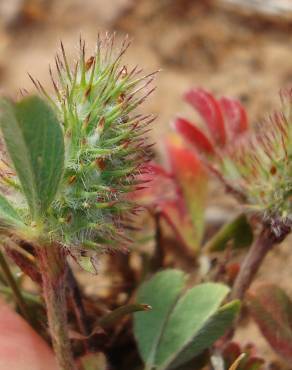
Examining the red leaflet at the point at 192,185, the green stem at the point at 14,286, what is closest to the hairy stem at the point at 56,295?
the green stem at the point at 14,286

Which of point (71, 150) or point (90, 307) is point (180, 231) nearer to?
point (90, 307)

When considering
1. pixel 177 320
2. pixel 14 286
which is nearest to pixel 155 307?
pixel 177 320

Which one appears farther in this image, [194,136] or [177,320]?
[194,136]

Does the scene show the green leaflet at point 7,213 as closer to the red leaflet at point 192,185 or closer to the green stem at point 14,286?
the green stem at point 14,286

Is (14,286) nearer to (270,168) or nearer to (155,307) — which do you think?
(155,307)

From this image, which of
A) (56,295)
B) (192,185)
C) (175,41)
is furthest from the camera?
(175,41)

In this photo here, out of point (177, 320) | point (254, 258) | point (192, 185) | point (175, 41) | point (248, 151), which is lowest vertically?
point (177, 320)

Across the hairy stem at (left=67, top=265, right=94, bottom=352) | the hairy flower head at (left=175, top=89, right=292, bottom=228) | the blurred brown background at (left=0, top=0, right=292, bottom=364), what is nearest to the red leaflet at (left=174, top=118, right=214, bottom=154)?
the hairy flower head at (left=175, top=89, right=292, bottom=228)

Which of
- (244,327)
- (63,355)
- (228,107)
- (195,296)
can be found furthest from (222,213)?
(63,355)
